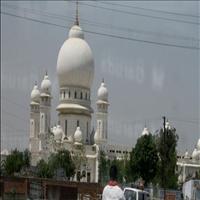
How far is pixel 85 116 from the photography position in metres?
98.4

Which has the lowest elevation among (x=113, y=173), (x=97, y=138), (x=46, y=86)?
(x=113, y=173)

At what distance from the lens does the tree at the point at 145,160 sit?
191 feet

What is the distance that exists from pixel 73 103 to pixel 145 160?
40585 millimetres

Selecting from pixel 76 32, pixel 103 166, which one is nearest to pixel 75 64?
pixel 76 32

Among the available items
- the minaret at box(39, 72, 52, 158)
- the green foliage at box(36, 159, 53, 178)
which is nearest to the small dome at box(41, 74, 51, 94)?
the minaret at box(39, 72, 52, 158)

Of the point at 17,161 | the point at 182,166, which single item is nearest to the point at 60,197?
the point at 17,161

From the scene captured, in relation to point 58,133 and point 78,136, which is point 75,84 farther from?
point 58,133

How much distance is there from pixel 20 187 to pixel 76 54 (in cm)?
4924

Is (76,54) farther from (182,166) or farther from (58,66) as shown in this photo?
(182,166)

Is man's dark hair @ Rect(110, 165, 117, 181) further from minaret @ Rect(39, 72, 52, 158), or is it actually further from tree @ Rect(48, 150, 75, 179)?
minaret @ Rect(39, 72, 52, 158)

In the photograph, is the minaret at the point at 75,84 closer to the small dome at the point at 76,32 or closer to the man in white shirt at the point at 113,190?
the small dome at the point at 76,32

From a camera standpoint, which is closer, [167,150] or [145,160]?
[167,150]

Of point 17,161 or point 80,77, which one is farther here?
point 80,77

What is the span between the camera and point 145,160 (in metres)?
58.3
